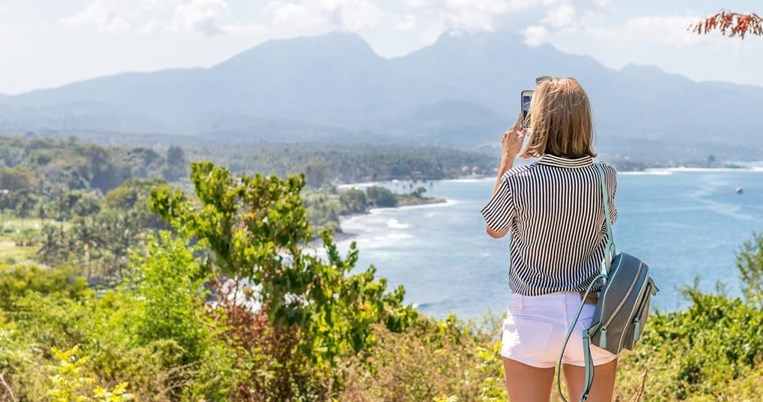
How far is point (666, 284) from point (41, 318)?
4063 cm

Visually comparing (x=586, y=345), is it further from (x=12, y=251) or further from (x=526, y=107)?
(x=12, y=251)

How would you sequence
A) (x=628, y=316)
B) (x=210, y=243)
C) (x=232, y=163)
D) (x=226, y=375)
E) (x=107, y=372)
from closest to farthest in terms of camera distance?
(x=628, y=316) < (x=107, y=372) < (x=226, y=375) < (x=210, y=243) < (x=232, y=163)

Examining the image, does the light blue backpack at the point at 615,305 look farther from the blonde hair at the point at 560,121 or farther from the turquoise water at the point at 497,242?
the turquoise water at the point at 497,242

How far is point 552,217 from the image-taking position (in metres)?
1.60

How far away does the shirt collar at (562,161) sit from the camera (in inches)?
62.6

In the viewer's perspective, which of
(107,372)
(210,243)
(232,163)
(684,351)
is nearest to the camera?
(107,372)

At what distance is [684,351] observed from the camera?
185 inches

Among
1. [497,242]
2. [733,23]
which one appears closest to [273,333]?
[733,23]

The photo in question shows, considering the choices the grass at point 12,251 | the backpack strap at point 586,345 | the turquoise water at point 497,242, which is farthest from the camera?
the grass at point 12,251

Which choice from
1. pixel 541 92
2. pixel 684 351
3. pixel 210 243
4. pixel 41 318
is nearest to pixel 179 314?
pixel 210 243

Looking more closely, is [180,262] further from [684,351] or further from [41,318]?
[684,351]

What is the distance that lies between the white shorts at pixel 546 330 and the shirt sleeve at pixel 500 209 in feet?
0.48

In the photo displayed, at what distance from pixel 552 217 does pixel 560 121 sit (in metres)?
0.18

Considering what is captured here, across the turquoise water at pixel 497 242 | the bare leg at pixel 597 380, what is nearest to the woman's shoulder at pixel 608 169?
the bare leg at pixel 597 380
